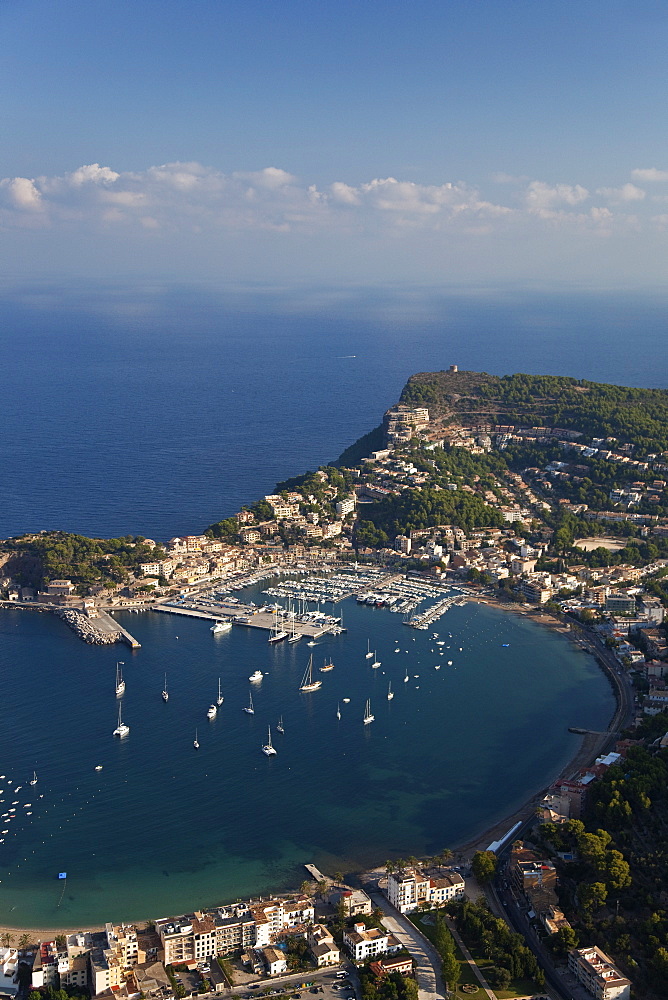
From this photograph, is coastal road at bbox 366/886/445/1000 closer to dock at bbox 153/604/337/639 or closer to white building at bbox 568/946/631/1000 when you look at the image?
white building at bbox 568/946/631/1000

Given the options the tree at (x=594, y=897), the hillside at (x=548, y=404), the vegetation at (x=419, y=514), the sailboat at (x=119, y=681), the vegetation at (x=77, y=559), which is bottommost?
the sailboat at (x=119, y=681)

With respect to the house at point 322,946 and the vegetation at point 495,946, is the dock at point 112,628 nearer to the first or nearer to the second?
the house at point 322,946

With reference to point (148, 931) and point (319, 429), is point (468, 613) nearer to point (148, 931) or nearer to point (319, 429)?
point (148, 931)

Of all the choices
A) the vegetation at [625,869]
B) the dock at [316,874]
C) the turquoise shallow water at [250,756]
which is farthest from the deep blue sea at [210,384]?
the vegetation at [625,869]

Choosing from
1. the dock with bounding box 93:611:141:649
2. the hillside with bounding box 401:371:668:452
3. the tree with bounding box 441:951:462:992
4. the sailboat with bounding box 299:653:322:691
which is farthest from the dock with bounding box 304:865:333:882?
the hillside with bounding box 401:371:668:452

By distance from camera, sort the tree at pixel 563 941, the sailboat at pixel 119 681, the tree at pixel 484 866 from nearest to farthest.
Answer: the tree at pixel 563 941
the tree at pixel 484 866
the sailboat at pixel 119 681

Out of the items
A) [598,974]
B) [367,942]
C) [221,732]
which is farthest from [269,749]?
[598,974]
